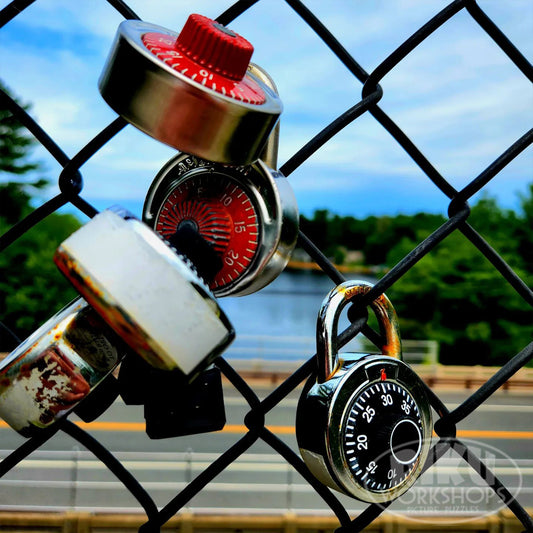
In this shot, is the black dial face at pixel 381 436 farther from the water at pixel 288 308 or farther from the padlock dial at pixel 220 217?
the water at pixel 288 308

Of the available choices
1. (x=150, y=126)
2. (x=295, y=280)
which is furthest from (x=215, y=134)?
(x=295, y=280)

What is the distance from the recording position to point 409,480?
338 millimetres

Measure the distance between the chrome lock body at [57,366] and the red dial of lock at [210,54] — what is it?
0.12 m

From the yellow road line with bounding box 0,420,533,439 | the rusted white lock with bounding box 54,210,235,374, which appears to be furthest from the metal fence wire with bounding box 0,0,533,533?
the yellow road line with bounding box 0,420,533,439

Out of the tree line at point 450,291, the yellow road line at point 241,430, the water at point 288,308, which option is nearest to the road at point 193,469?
the yellow road line at point 241,430

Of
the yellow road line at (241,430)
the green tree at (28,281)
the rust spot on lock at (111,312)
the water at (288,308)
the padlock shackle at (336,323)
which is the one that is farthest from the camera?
the water at (288,308)

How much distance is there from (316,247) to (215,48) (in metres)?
0.16

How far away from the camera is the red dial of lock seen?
0.88ft

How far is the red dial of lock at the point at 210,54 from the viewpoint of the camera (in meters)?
0.27

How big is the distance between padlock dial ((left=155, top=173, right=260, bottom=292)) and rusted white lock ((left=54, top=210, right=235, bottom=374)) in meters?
0.07

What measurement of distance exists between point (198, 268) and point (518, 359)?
0.27 metres

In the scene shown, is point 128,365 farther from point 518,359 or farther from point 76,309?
point 518,359

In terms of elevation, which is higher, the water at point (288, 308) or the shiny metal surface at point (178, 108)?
the shiny metal surface at point (178, 108)

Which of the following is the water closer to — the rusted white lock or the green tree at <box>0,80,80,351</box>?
the green tree at <box>0,80,80,351</box>
